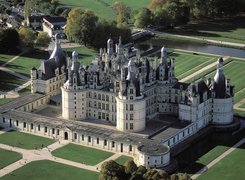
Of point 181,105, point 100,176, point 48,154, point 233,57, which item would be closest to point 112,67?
point 181,105

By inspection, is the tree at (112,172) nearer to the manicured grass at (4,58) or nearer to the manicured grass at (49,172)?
the manicured grass at (49,172)

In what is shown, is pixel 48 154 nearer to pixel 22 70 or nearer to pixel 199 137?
pixel 199 137

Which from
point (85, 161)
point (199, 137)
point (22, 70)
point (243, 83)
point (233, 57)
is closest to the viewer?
point (85, 161)

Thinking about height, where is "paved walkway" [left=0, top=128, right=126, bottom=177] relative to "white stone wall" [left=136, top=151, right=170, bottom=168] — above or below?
below

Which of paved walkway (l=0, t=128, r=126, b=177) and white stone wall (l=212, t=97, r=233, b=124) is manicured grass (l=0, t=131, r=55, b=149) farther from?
white stone wall (l=212, t=97, r=233, b=124)

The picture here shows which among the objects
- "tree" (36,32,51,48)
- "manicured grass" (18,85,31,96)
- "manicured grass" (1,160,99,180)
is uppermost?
"tree" (36,32,51,48)

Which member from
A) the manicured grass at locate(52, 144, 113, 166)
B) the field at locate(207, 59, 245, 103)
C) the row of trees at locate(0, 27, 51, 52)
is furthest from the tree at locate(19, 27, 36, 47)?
the manicured grass at locate(52, 144, 113, 166)

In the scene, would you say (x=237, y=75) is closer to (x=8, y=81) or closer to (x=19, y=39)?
(x=8, y=81)
